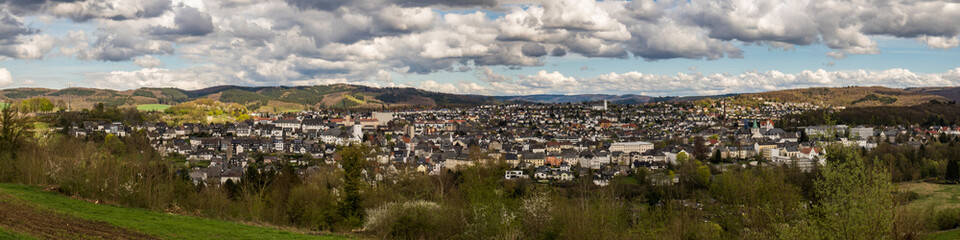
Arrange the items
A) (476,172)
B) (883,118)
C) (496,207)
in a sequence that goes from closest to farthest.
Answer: (496,207) → (476,172) → (883,118)

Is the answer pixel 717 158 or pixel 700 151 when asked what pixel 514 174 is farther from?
pixel 700 151

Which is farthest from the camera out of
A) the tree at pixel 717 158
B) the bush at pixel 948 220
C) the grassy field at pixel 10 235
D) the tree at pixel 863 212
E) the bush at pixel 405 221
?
the tree at pixel 717 158

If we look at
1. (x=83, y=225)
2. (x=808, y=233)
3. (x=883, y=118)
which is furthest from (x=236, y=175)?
(x=883, y=118)

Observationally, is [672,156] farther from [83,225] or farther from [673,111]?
[673,111]

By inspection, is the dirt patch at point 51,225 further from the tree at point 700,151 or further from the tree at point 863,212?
the tree at point 700,151

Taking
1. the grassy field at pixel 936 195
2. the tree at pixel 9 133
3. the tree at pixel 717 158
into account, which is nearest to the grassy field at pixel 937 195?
the grassy field at pixel 936 195
